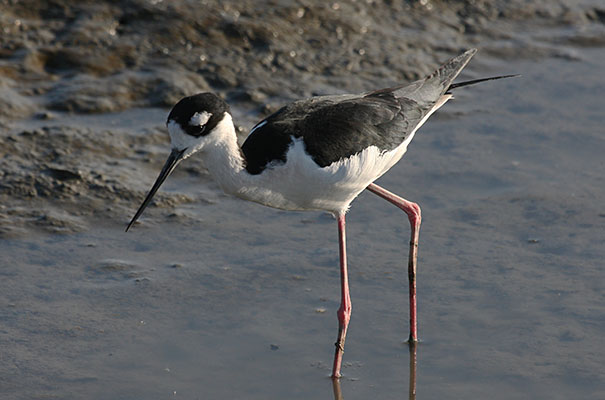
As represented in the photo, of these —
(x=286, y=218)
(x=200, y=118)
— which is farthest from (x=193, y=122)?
(x=286, y=218)

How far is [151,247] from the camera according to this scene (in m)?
5.40

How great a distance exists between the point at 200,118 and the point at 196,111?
0.03 meters

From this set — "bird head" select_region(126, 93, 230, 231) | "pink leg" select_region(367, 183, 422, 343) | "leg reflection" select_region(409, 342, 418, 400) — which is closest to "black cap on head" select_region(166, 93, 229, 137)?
"bird head" select_region(126, 93, 230, 231)

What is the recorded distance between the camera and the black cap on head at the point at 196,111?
4.01m

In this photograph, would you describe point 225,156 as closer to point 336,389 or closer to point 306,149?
point 306,149

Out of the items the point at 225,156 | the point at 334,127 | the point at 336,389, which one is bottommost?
the point at 336,389

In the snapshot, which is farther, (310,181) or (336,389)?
(336,389)

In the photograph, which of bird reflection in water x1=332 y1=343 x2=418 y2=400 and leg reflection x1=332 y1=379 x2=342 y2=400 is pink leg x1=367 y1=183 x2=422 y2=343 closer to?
bird reflection in water x1=332 y1=343 x2=418 y2=400

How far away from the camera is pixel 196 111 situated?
4.00 m

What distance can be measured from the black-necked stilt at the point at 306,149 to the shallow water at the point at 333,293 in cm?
27

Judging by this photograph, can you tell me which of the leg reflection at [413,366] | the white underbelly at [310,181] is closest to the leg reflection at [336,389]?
the leg reflection at [413,366]

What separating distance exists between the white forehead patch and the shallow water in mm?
1170

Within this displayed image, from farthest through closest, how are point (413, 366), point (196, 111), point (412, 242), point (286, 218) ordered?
1. point (286, 218)
2. point (412, 242)
3. point (413, 366)
4. point (196, 111)

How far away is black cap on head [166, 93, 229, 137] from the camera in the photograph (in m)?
4.01
